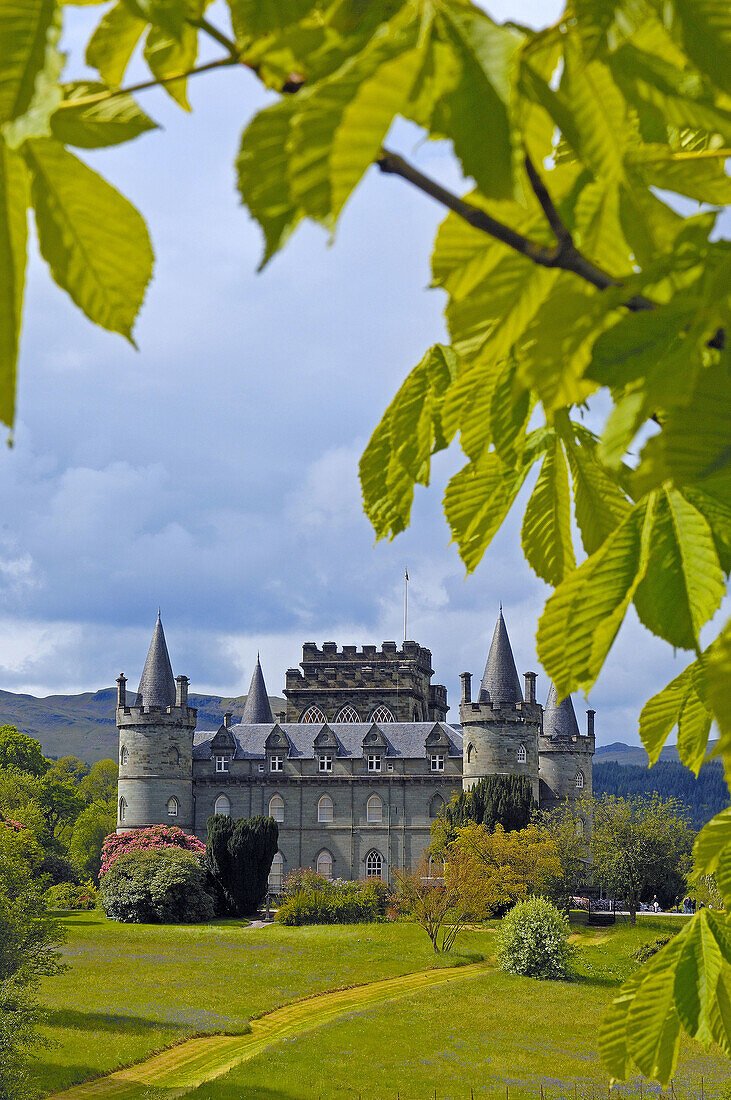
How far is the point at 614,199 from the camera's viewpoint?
80 cm

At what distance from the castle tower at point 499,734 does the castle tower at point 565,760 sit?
473cm

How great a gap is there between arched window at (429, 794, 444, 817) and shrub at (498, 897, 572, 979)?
50.2 ft

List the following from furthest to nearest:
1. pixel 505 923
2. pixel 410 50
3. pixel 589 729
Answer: pixel 589 729, pixel 505 923, pixel 410 50

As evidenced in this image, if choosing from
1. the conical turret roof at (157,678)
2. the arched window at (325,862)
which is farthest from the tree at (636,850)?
the conical turret roof at (157,678)

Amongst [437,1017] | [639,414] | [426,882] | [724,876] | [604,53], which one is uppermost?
[604,53]

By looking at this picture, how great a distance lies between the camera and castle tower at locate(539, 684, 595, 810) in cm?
5147

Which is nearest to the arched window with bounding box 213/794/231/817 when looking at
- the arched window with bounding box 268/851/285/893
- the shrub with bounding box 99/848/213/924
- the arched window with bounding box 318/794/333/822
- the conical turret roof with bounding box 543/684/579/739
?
the arched window with bounding box 268/851/285/893

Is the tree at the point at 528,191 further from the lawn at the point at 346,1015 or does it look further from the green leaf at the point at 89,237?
the lawn at the point at 346,1015

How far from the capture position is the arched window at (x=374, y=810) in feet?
160

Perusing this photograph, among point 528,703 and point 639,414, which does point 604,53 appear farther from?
point 528,703

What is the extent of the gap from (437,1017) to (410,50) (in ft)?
92.4

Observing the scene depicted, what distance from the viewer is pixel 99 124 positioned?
0.81 metres

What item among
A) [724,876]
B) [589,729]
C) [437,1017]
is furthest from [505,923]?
[724,876]

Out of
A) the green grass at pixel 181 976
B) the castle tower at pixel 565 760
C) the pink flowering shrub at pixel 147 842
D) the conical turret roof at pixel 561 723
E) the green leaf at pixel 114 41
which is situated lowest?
the green grass at pixel 181 976
